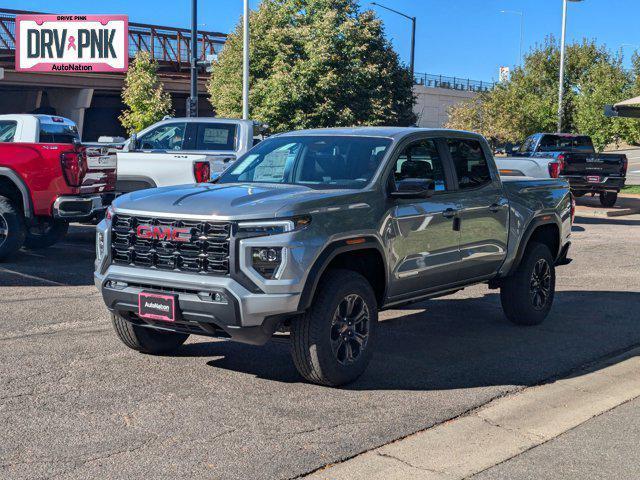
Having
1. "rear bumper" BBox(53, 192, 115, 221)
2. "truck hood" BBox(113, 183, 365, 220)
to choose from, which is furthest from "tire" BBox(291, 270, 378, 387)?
"rear bumper" BBox(53, 192, 115, 221)

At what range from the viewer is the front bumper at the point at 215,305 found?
19.7ft

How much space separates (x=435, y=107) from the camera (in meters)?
75.1

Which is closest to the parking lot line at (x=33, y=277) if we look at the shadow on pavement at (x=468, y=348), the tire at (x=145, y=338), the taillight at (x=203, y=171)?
the taillight at (x=203, y=171)

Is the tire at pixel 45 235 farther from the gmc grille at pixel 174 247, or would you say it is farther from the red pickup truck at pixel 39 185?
the gmc grille at pixel 174 247

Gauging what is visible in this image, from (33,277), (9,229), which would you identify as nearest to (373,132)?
(33,277)

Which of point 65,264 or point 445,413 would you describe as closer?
point 445,413

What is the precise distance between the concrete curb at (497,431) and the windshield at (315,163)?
2.06 meters

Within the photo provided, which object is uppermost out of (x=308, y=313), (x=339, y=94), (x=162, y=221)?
(x=339, y=94)

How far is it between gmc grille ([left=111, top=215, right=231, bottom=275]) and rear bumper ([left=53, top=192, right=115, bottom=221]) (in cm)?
579

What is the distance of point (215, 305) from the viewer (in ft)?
19.8

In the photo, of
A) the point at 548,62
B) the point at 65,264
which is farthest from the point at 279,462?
the point at 548,62

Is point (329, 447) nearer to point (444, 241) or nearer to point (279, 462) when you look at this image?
point (279, 462)

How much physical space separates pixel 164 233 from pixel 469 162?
10.4 ft

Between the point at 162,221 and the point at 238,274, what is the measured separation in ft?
2.46
